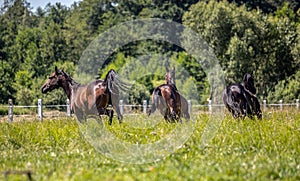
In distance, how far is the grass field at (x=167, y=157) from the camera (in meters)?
7.12

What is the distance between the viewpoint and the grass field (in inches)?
281

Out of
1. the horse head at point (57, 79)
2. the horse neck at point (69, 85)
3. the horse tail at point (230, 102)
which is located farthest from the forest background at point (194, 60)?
the horse tail at point (230, 102)

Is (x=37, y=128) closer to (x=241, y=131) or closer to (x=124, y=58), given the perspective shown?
(x=241, y=131)

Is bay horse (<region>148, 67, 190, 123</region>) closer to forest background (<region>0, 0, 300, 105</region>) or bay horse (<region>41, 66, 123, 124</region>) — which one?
bay horse (<region>41, 66, 123, 124</region>)

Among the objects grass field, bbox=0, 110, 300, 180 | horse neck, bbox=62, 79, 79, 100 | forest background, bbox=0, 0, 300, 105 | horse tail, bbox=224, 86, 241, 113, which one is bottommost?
grass field, bbox=0, 110, 300, 180

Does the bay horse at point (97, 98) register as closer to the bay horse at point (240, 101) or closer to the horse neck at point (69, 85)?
the horse neck at point (69, 85)

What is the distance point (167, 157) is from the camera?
8.86 metres

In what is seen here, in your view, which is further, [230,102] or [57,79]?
[57,79]

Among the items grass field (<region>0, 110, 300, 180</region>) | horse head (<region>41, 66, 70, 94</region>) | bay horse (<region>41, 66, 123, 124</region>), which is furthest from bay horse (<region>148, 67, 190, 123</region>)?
horse head (<region>41, 66, 70, 94</region>)

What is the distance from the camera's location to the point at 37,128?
1230 centimetres

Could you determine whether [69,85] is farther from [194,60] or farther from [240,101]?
[194,60]

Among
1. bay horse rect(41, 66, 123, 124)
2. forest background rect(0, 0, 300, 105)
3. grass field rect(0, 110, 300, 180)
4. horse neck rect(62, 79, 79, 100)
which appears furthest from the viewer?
forest background rect(0, 0, 300, 105)

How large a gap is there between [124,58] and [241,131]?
4334 centimetres

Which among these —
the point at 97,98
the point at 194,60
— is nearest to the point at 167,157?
the point at 97,98
